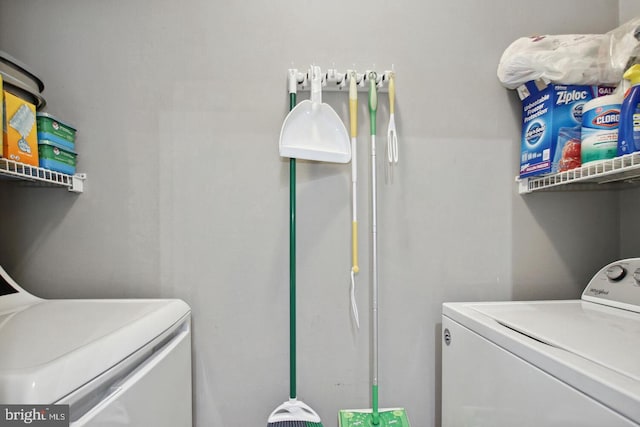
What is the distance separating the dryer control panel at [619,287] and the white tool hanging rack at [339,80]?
2.94ft

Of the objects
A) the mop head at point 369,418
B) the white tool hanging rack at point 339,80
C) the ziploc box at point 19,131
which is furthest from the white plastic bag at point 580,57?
the ziploc box at point 19,131

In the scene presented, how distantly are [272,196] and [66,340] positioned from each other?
68cm

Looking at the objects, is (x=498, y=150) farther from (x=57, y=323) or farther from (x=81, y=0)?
(x=81, y=0)

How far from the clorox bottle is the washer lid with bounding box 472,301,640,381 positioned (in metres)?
0.42

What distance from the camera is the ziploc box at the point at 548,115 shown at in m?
0.99

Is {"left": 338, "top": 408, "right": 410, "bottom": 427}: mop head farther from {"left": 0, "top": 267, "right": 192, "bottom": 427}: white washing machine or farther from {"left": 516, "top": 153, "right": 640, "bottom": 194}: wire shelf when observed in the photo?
{"left": 516, "top": 153, "right": 640, "bottom": 194}: wire shelf

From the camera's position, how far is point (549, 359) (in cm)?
59

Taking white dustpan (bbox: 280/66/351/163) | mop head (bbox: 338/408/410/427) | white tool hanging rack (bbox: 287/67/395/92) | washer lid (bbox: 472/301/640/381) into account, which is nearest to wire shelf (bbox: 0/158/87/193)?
white dustpan (bbox: 280/66/351/163)

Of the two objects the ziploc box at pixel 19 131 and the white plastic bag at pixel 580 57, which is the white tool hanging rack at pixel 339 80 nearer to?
Answer: the white plastic bag at pixel 580 57

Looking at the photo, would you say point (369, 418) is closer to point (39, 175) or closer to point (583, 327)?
point (583, 327)

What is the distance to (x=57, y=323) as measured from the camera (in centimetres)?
71

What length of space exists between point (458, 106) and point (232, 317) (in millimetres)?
1086

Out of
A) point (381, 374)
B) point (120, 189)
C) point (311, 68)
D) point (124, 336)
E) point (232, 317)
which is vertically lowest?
point (381, 374)

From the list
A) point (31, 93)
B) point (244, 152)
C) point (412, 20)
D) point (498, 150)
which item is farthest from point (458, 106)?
point (31, 93)
